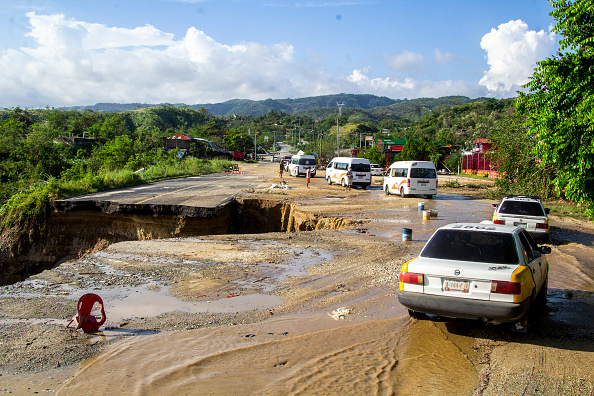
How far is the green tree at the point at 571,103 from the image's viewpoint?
661 cm

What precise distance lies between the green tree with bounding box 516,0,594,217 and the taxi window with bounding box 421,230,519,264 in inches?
66.7

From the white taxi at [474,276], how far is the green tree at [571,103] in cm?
130

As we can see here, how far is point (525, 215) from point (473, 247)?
7.59 metres

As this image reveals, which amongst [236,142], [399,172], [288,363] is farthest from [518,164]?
[236,142]

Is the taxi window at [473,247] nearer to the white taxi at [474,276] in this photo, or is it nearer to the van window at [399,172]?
the white taxi at [474,276]

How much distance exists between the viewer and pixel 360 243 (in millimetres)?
12648

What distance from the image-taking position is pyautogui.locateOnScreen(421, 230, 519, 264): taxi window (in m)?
6.00

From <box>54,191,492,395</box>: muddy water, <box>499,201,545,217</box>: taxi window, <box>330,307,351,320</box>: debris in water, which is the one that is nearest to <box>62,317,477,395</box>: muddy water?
<box>54,191,492,395</box>: muddy water

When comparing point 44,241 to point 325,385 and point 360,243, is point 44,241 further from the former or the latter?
point 325,385

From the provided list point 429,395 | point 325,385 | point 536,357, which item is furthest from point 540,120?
point 325,385

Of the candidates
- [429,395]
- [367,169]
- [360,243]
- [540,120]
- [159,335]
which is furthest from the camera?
[367,169]

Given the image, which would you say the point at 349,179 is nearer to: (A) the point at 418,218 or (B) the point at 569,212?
(A) the point at 418,218

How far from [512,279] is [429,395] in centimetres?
191

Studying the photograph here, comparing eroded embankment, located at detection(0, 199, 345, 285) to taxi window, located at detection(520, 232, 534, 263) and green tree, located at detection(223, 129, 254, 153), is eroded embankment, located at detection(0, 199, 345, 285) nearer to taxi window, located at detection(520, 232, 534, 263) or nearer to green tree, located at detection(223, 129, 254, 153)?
taxi window, located at detection(520, 232, 534, 263)
